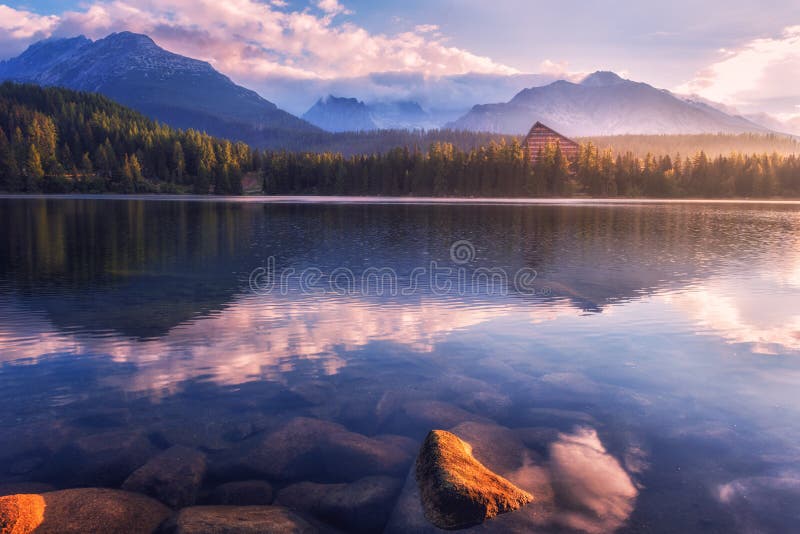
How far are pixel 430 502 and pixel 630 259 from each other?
127 ft

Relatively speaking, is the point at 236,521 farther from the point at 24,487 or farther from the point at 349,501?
the point at 24,487

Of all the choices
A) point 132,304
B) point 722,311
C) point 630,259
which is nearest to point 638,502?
point 722,311

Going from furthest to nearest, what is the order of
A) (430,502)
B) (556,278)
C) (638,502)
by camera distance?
1. (556,278)
2. (638,502)
3. (430,502)

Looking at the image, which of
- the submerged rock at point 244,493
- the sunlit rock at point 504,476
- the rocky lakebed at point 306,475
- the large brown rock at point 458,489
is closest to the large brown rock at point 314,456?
the rocky lakebed at point 306,475

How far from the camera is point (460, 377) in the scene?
16.1 meters

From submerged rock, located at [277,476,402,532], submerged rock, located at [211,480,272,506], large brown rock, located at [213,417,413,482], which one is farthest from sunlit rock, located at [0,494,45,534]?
submerged rock, located at [277,476,402,532]

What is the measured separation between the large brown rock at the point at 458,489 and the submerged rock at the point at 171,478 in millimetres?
4588

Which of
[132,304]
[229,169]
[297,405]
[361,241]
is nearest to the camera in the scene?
[297,405]

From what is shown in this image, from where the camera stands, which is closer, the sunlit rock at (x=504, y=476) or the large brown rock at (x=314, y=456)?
the sunlit rock at (x=504, y=476)

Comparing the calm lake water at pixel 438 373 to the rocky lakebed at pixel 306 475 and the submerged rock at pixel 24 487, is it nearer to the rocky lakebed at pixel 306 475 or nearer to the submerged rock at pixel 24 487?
the rocky lakebed at pixel 306 475

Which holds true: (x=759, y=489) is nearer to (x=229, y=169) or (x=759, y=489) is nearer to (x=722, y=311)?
(x=722, y=311)

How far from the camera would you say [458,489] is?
8852 millimetres

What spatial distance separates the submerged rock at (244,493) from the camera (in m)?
9.85

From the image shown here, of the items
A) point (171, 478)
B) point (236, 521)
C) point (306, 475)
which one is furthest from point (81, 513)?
point (306, 475)
